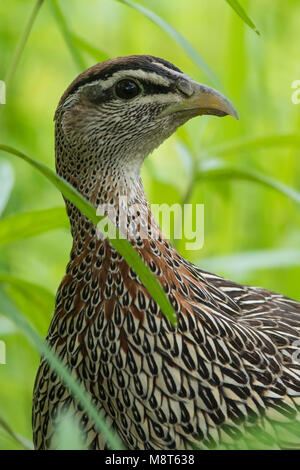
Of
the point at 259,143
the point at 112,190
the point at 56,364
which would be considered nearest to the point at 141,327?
the point at 112,190

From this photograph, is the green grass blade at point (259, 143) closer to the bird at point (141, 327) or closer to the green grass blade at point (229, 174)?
the green grass blade at point (229, 174)

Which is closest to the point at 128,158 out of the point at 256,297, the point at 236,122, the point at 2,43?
the point at 256,297

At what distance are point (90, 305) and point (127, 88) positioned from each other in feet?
1.50

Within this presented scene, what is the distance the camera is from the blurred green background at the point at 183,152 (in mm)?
2398

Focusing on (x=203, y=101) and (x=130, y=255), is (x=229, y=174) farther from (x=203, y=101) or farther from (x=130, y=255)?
(x=130, y=255)

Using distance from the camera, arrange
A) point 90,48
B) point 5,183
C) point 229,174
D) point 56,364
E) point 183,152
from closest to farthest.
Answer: point 56,364 < point 5,183 < point 90,48 < point 229,174 < point 183,152

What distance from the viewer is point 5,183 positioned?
6.37 feet

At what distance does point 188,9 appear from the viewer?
4695 mm

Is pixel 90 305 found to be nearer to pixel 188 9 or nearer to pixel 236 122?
pixel 236 122

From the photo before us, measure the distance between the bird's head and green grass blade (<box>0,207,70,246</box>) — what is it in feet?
0.43

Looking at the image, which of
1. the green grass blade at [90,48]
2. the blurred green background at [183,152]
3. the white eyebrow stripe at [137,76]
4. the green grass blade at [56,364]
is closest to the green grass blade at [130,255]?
the green grass blade at [56,364]

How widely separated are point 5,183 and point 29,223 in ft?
0.33

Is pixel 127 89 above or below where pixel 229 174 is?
above

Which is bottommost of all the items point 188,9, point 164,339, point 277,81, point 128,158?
point 164,339
